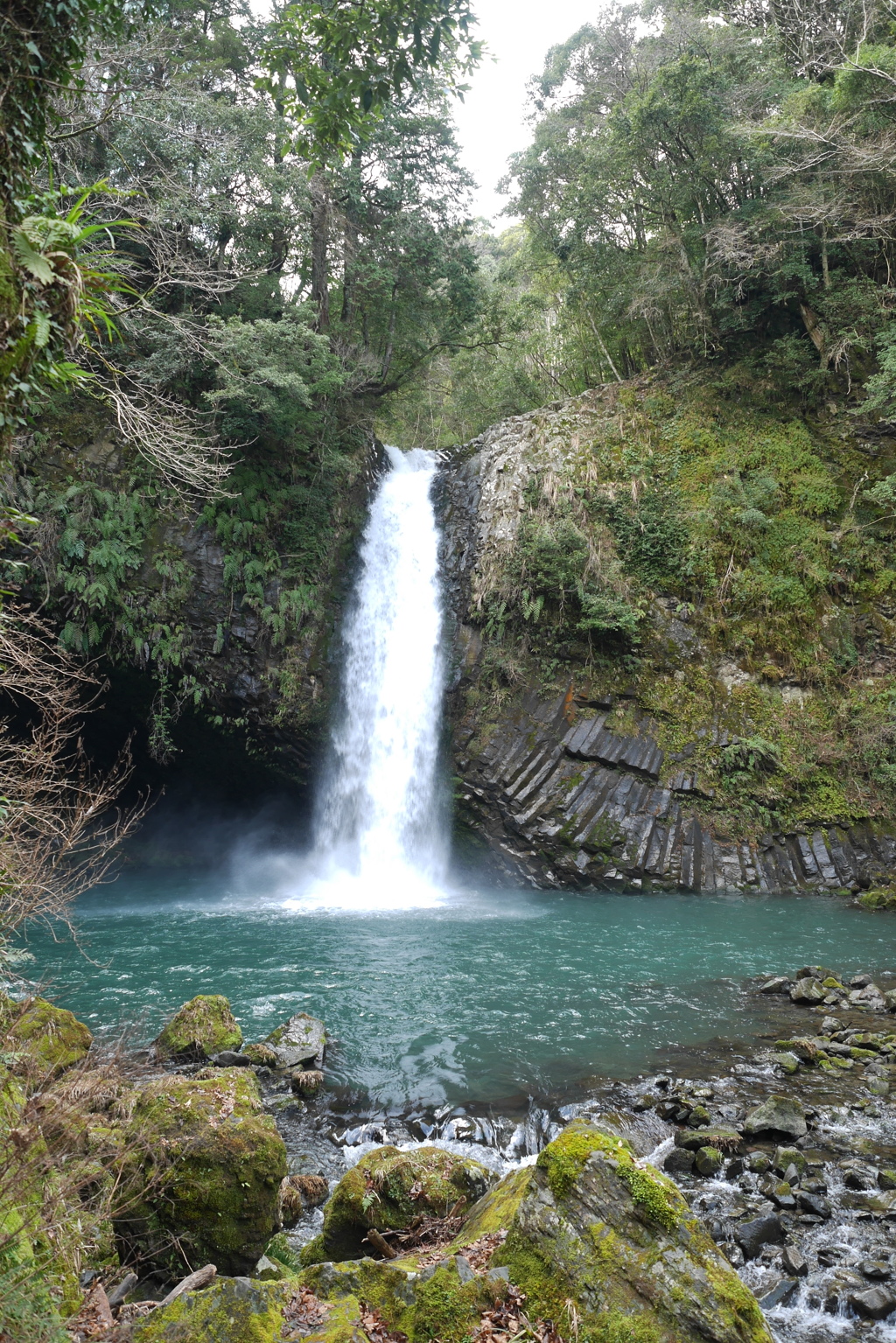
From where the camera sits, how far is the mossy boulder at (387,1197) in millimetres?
3775

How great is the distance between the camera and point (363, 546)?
1862 cm

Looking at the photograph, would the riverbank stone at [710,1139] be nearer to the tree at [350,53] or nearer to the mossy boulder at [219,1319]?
the mossy boulder at [219,1319]

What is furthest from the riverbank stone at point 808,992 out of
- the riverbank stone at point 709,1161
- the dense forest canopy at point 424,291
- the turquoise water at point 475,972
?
the dense forest canopy at point 424,291

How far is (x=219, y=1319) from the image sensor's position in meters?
2.41

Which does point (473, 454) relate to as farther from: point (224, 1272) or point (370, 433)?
point (224, 1272)

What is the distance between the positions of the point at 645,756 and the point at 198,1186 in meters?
12.3

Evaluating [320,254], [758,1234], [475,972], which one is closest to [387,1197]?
[758,1234]

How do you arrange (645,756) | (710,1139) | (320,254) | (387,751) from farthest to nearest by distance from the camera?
1. (320,254)
2. (387,751)
3. (645,756)
4. (710,1139)

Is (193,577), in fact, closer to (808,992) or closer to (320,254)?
(320,254)

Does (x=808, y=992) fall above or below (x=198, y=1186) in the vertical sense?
below

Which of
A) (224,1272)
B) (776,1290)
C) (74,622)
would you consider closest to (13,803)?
(224,1272)

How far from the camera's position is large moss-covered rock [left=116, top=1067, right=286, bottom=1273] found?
11.2 feet

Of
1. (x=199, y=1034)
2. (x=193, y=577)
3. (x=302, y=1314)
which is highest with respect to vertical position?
(x=193, y=577)

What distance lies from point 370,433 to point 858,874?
52.5 ft
